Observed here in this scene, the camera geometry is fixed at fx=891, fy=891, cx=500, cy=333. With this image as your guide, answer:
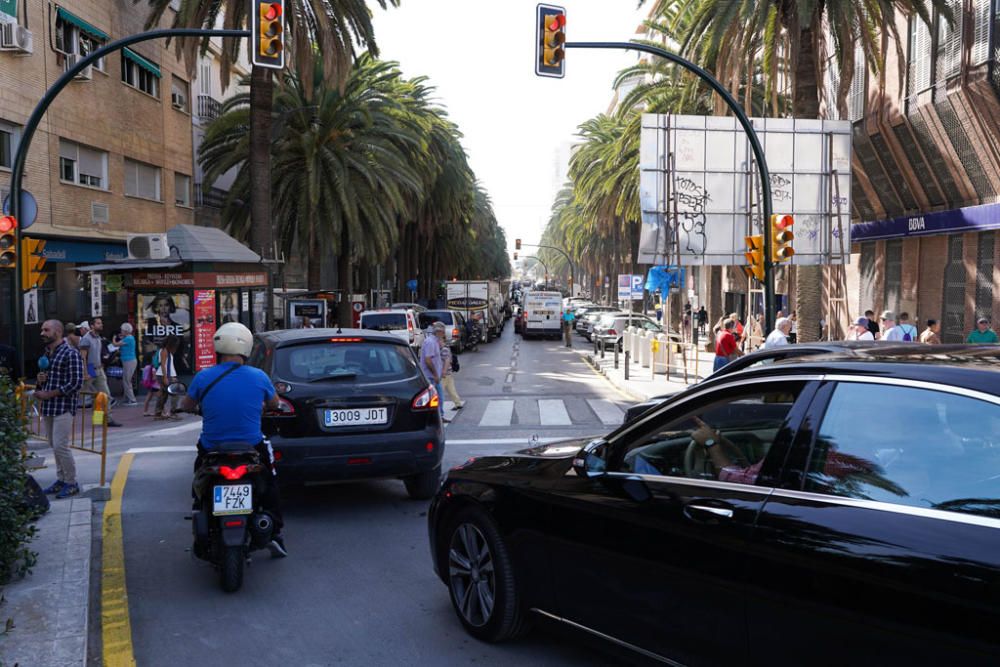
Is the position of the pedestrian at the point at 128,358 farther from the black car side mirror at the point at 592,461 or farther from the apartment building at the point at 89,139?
the black car side mirror at the point at 592,461

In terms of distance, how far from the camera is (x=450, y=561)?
518 centimetres

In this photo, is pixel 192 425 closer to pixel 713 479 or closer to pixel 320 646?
pixel 320 646

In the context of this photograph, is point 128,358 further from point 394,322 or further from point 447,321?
point 447,321

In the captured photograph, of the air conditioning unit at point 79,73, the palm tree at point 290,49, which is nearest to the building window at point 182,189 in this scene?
the air conditioning unit at point 79,73

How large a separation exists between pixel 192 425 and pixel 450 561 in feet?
34.8

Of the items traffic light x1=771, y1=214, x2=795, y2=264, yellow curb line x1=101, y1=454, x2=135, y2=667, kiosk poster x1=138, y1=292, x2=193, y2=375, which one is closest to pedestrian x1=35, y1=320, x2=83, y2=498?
yellow curb line x1=101, y1=454, x2=135, y2=667

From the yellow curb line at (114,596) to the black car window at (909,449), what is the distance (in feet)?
12.2

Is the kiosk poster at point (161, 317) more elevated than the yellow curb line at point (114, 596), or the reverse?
the kiosk poster at point (161, 317)

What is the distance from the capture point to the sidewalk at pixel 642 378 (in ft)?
61.5

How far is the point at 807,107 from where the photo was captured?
19.7m

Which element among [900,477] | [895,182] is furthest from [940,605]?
[895,182]

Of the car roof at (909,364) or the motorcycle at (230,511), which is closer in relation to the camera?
the car roof at (909,364)

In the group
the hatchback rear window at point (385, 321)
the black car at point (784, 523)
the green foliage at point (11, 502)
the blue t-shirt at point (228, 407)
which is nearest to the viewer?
the black car at point (784, 523)

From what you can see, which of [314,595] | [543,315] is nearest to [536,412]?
[314,595]
